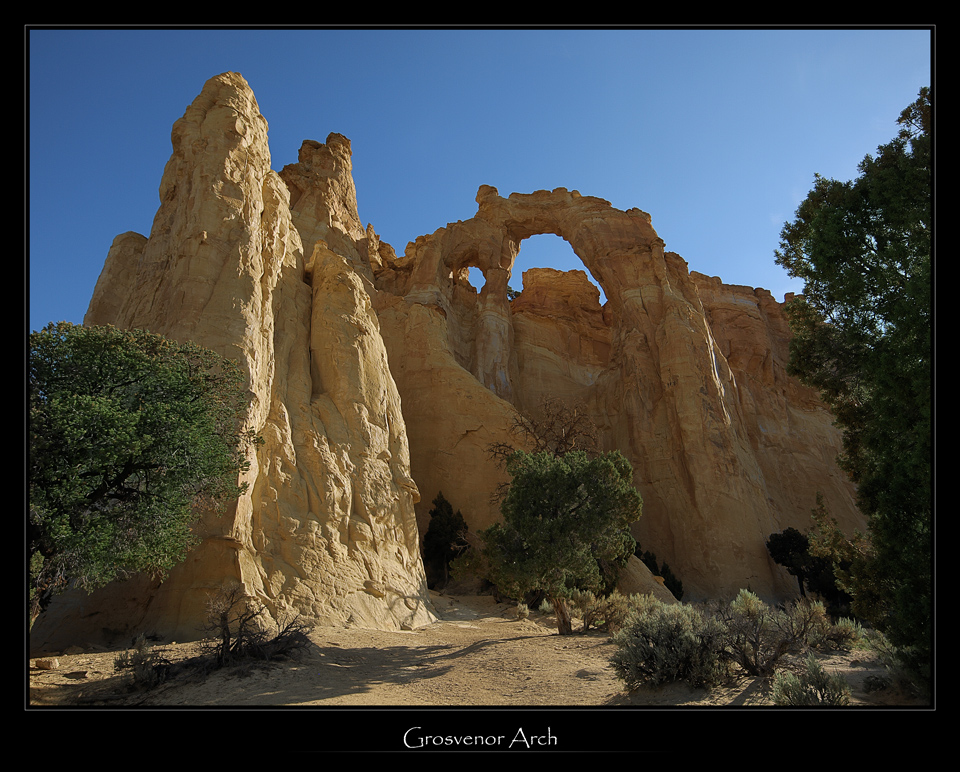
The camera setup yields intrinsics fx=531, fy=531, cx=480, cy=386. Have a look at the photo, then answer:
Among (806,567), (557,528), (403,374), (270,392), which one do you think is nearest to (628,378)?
(806,567)

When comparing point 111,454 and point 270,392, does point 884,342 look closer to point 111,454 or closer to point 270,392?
point 111,454

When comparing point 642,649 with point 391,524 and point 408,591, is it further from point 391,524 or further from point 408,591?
point 391,524

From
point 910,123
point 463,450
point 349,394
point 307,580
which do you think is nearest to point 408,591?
point 307,580

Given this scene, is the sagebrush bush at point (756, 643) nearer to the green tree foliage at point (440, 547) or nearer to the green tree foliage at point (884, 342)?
the green tree foliage at point (884, 342)

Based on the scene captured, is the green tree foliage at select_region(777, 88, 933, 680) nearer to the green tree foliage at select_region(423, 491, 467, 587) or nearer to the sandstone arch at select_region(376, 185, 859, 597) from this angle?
the green tree foliage at select_region(423, 491, 467, 587)

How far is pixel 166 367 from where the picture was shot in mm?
9484

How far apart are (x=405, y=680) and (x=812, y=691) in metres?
6.21

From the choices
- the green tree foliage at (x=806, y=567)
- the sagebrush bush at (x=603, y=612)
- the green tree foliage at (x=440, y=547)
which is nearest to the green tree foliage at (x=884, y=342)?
the sagebrush bush at (x=603, y=612)

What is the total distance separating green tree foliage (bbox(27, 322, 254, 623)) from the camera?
758 centimetres

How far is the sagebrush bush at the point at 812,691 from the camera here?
6473 millimetres

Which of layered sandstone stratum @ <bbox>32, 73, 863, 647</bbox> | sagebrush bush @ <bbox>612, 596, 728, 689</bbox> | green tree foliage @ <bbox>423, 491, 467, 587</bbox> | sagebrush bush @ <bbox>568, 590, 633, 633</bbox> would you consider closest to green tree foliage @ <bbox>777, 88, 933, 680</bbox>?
sagebrush bush @ <bbox>612, 596, 728, 689</bbox>

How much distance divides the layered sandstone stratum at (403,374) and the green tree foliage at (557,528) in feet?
12.0
